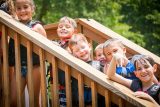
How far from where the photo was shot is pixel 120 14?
1958 cm

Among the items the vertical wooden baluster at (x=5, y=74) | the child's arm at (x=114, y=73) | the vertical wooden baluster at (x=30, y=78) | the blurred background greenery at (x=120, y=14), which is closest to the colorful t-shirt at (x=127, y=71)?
the child's arm at (x=114, y=73)

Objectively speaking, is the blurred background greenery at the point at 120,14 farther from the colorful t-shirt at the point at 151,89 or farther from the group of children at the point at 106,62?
the colorful t-shirt at the point at 151,89

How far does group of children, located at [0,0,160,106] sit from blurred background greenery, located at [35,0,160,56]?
37.4 feet

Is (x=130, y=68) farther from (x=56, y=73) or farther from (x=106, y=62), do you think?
(x=56, y=73)

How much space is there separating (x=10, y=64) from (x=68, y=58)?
3.62ft

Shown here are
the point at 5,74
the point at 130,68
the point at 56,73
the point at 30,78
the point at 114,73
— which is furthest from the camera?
the point at 130,68

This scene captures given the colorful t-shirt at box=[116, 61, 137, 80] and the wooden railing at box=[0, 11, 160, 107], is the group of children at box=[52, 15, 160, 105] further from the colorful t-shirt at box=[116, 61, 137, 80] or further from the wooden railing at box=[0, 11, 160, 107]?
the wooden railing at box=[0, 11, 160, 107]

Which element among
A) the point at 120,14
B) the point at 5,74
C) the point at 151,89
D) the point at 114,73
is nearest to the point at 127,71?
the point at 151,89

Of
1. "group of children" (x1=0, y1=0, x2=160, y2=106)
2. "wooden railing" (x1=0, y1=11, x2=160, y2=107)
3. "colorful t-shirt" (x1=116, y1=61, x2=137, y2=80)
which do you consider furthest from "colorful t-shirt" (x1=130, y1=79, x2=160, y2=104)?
"wooden railing" (x1=0, y1=11, x2=160, y2=107)

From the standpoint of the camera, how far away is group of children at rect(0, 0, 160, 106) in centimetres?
359

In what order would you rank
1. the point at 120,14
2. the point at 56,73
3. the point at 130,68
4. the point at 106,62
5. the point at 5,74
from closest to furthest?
the point at 56,73
the point at 5,74
the point at 130,68
the point at 106,62
the point at 120,14

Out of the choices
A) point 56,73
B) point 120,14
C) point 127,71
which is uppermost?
point 56,73

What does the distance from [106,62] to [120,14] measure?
51.1 feet

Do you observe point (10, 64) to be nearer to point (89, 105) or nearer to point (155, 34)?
point (89, 105)
